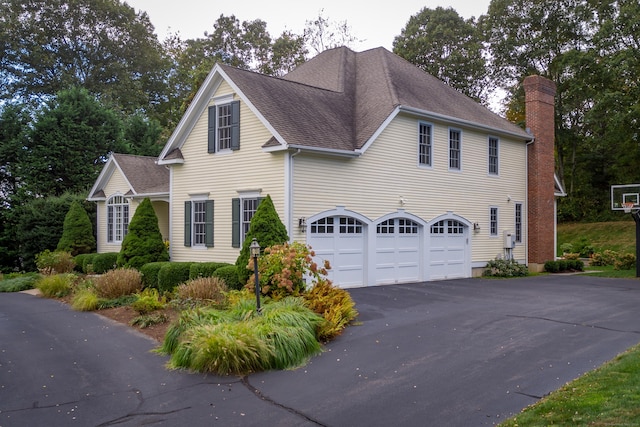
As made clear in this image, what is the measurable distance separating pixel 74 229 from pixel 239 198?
1092 centimetres

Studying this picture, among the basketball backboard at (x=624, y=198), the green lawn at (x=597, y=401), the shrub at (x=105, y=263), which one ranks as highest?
the basketball backboard at (x=624, y=198)

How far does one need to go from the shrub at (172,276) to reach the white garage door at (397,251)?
5.90 m

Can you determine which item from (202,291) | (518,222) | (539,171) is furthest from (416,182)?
(202,291)

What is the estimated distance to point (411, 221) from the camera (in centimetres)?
1844

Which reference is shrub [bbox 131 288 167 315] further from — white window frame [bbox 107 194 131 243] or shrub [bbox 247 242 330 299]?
white window frame [bbox 107 194 131 243]

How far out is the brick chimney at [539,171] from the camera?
22.9 m

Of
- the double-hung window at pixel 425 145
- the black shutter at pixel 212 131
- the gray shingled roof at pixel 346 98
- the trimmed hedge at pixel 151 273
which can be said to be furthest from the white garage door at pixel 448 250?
the trimmed hedge at pixel 151 273

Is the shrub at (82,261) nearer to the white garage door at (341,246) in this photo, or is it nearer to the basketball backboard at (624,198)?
the white garage door at (341,246)

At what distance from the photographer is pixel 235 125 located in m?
16.5

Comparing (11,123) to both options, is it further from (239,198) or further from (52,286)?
(239,198)

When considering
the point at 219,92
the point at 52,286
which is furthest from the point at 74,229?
the point at 219,92

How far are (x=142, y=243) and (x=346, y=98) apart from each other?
848 centimetres

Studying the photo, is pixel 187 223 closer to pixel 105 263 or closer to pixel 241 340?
pixel 105 263

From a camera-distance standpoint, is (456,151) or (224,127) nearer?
(224,127)
